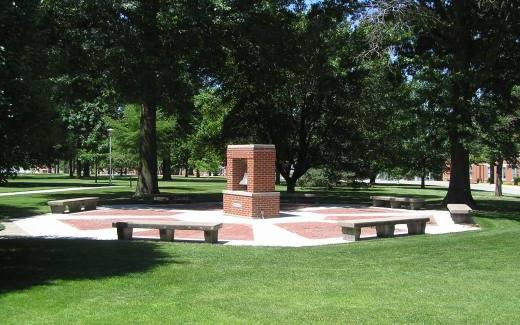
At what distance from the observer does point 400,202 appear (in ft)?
69.4

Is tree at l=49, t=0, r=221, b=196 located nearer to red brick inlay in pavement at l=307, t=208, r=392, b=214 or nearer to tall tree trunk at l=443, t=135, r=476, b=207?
red brick inlay in pavement at l=307, t=208, r=392, b=214

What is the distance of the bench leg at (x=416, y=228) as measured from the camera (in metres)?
13.9

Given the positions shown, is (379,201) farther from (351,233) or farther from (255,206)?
(351,233)

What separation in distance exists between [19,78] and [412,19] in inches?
597

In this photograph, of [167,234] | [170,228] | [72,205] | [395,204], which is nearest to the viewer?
[170,228]

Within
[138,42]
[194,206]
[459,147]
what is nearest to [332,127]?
[459,147]

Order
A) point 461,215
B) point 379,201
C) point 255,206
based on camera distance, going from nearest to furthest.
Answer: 1. point 461,215
2. point 255,206
3. point 379,201

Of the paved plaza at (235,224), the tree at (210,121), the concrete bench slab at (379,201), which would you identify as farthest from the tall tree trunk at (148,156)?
the concrete bench slab at (379,201)

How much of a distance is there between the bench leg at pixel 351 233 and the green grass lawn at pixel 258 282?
2.58 feet

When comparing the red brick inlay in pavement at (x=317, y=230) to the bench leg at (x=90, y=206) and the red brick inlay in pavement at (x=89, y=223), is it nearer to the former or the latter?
the red brick inlay in pavement at (x=89, y=223)

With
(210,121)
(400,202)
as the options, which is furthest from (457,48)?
(210,121)

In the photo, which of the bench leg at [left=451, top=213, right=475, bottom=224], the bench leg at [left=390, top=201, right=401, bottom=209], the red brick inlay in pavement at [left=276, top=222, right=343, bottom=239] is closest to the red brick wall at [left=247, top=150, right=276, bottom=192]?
the red brick inlay in pavement at [left=276, top=222, right=343, bottom=239]

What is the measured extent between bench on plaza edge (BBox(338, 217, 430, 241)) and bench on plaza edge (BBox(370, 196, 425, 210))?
263 inches

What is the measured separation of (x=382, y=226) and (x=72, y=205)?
1062 cm
